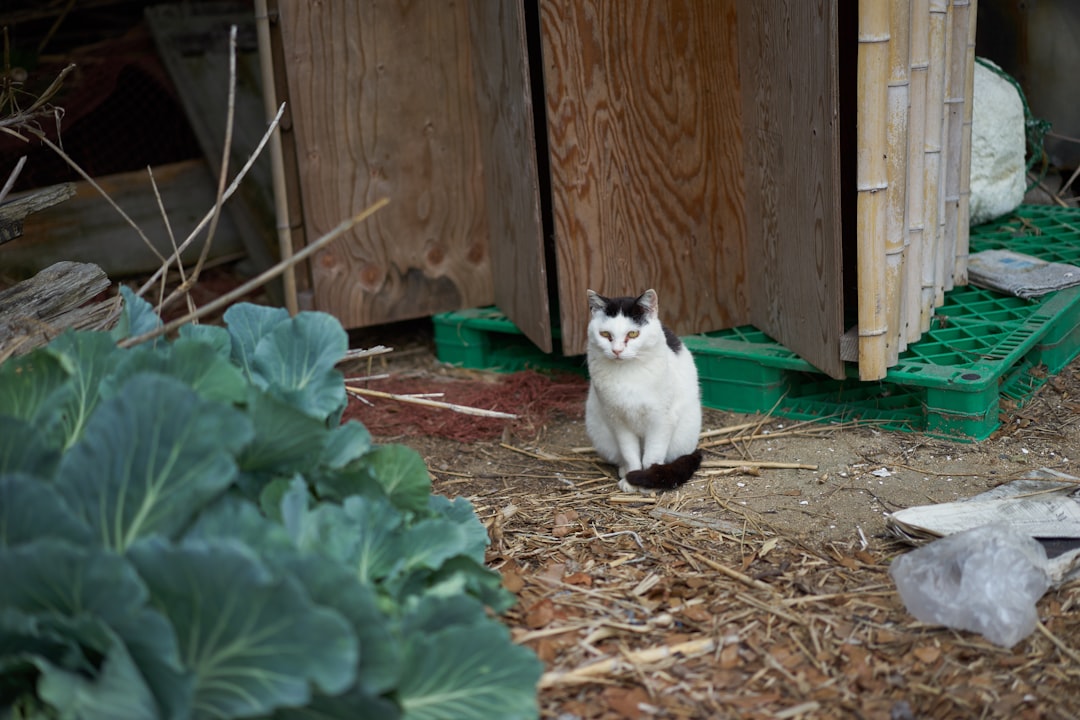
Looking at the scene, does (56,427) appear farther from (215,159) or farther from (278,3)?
(215,159)

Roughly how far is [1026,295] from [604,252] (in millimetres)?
1790

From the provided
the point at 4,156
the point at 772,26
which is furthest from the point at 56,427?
the point at 4,156

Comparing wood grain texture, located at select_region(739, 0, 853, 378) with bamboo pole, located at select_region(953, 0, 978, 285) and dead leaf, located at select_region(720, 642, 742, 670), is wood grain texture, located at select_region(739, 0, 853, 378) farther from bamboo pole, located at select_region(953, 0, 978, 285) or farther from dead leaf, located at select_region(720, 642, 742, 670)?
dead leaf, located at select_region(720, 642, 742, 670)

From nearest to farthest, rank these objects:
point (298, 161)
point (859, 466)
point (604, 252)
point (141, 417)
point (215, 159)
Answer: point (141, 417) < point (859, 466) < point (604, 252) < point (298, 161) < point (215, 159)

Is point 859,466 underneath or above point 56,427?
underneath

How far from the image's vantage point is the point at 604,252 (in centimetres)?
441

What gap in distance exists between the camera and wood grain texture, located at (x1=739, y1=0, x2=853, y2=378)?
369cm

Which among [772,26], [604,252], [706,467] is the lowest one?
[706,467]

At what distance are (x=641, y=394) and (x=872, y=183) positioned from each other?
1.06m

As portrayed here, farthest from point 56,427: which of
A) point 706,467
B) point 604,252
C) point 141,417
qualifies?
point 604,252

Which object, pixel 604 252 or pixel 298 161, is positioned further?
pixel 298 161

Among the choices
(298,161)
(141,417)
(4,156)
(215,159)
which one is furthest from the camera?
(215,159)

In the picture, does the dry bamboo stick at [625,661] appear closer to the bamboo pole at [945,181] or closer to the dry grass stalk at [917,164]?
the dry grass stalk at [917,164]

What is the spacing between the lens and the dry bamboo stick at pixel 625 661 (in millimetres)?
2477
